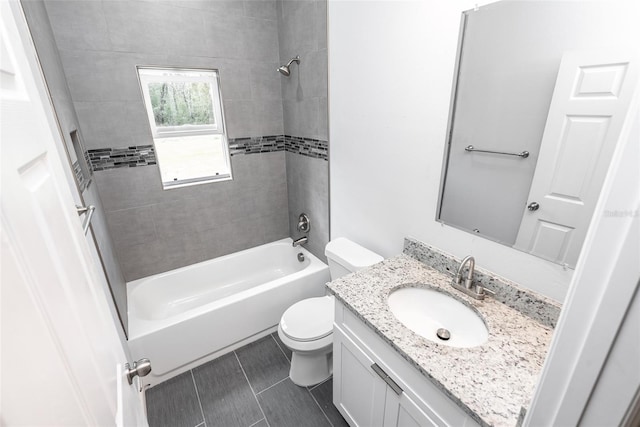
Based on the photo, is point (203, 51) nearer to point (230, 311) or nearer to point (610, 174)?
point (230, 311)

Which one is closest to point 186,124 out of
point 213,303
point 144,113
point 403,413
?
point 144,113

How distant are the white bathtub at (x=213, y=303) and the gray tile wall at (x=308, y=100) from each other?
1.41ft

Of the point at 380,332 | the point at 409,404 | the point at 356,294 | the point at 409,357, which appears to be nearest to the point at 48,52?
the point at 356,294

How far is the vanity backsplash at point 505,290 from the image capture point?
104 cm

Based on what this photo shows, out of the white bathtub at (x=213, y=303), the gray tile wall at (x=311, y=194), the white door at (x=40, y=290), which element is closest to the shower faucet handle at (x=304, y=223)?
the gray tile wall at (x=311, y=194)

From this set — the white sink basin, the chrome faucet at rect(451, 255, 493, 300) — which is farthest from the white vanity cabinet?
the chrome faucet at rect(451, 255, 493, 300)

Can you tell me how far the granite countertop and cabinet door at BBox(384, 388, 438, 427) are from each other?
196 millimetres

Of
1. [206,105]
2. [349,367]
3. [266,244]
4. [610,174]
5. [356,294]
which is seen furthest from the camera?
[266,244]

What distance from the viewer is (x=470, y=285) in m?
1.22

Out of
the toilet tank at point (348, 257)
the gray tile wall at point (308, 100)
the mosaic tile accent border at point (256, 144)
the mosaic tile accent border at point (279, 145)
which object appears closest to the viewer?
the toilet tank at point (348, 257)

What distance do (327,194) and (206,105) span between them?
1276 millimetres

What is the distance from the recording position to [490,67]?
1.08 meters

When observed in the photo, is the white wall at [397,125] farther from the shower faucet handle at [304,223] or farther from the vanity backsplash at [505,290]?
the shower faucet handle at [304,223]

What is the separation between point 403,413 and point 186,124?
2.43 m
